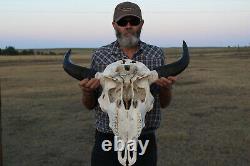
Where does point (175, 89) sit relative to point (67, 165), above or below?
above

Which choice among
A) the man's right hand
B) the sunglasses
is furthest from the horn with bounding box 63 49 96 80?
the sunglasses

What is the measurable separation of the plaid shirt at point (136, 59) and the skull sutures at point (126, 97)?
511 mm

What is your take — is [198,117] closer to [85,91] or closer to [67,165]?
[67,165]

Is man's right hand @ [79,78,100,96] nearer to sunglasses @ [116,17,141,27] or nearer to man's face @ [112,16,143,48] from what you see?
man's face @ [112,16,143,48]

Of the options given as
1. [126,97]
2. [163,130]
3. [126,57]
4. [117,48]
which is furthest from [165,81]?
[163,130]

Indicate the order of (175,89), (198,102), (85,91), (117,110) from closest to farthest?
(117,110), (85,91), (198,102), (175,89)

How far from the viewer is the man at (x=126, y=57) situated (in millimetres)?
4473

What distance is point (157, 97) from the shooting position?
4.63m

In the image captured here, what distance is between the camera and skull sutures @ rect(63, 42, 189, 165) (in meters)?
3.62

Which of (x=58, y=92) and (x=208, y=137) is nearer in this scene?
(x=208, y=137)

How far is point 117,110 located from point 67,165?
5.55 meters

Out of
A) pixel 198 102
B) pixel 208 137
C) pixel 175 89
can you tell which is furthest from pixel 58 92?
pixel 208 137

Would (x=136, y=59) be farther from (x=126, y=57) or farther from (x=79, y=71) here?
(x=79, y=71)

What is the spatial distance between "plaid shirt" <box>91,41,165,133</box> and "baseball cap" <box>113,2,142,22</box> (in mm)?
289
